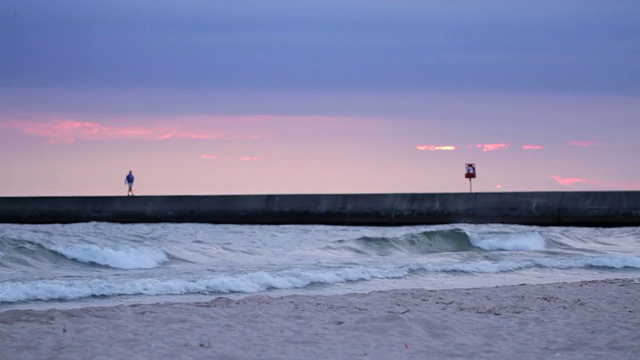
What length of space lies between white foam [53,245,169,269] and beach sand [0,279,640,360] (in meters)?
6.15

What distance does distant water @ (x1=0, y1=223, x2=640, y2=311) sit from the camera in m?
10.6

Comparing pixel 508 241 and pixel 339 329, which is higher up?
pixel 508 241

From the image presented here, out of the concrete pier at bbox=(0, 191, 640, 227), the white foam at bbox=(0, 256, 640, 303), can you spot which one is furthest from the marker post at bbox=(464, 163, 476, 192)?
the white foam at bbox=(0, 256, 640, 303)

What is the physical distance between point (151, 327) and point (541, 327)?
3507 mm

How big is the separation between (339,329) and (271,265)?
705 cm

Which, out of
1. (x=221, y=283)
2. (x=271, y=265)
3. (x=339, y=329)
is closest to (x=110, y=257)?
(x=271, y=265)

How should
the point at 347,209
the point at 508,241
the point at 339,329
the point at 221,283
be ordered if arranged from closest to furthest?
the point at 339,329 < the point at 221,283 < the point at 508,241 < the point at 347,209

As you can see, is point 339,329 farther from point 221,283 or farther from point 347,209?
point 347,209

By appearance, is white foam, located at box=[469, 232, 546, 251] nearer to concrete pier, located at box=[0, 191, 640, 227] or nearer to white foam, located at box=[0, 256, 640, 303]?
white foam, located at box=[0, 256, 640, 303]

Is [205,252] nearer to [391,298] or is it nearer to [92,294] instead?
[92,294]

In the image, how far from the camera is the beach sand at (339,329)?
22.2 feet

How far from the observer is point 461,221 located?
104 feet

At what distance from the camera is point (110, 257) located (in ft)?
51.2

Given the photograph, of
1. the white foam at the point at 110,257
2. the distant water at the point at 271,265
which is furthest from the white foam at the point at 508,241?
the white foam at the point at 110,257
